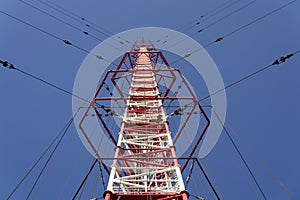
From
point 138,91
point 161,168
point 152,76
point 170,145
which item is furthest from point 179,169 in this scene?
point 152,76

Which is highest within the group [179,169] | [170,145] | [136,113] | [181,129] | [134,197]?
[136,113]

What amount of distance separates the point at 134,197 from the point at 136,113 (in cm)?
700

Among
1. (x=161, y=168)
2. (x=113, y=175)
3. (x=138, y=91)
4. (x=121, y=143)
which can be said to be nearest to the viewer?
(x=113, y=175)

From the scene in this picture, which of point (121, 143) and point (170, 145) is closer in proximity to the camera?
point (170, 145)

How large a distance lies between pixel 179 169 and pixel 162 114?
4583 mm

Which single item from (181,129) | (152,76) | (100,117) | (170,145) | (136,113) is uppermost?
(152,76)

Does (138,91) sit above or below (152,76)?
below

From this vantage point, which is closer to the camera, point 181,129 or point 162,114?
point 181,129

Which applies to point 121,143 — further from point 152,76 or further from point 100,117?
point 152,76

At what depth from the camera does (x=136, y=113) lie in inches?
565

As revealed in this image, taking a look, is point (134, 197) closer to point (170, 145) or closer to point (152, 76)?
point (170, 145)

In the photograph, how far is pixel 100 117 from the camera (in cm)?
1141

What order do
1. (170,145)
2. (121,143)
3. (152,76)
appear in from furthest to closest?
1. (152,76)
2. (121,143)
3. (170,145)

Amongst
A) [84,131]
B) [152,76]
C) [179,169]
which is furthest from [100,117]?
[152,76]
